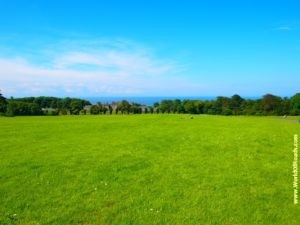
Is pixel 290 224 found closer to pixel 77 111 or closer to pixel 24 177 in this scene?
pixel 24 177

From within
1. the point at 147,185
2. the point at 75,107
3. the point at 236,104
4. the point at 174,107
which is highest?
the point at 236,104

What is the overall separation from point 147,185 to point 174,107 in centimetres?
11787

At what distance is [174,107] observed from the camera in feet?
429

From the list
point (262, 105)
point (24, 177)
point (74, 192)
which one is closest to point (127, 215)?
point (74, 192)

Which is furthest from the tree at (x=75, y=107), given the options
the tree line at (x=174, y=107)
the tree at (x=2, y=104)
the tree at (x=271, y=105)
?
the tree at (x=271, y=105)

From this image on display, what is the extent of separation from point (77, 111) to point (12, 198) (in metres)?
115

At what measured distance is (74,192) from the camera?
12.6 metres

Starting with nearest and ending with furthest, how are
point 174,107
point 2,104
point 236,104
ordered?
point 2,104 < point 236,104 < point 174,107

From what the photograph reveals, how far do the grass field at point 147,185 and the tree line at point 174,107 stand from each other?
269ft

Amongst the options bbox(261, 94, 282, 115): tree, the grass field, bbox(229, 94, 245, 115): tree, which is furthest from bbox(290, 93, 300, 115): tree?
the grass field

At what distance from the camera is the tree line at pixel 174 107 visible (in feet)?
333

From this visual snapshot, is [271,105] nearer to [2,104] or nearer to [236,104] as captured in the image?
[236,104]

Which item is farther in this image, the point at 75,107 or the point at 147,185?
the point at 75,107

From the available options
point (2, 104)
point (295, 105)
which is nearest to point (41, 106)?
point (2, 104)
